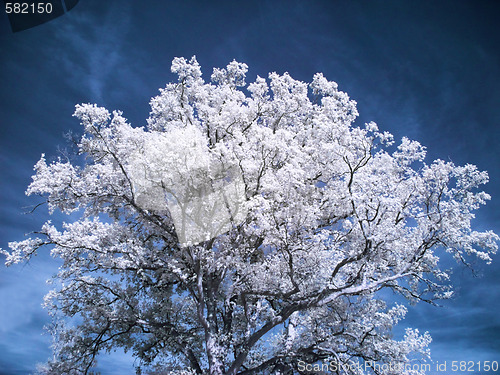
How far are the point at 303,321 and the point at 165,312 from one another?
21.7 feet

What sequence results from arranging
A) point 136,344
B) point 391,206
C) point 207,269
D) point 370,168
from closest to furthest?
1. point 391,206
2. point 207,269
3. point 370,168
4. point 136,344

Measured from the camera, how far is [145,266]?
1641cm

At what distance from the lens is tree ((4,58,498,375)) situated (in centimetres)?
1415

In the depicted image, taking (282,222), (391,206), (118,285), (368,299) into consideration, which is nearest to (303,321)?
(368,299)

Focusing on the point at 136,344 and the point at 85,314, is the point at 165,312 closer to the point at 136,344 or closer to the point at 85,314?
the point at 136,344

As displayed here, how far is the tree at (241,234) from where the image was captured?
46.4 ft

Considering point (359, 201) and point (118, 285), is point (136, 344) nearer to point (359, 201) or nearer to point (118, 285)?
point (118, 285)

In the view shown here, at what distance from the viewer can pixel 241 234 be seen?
16312mm

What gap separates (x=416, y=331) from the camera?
16.5 meters

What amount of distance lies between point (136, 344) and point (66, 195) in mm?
8189

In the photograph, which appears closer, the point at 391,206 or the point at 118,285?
the point at 391,206

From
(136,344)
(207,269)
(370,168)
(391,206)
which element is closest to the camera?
(391,206)

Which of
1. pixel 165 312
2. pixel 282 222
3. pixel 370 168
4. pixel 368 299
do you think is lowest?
pixel 165 312

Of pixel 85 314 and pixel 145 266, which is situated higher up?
pixel 145 266
